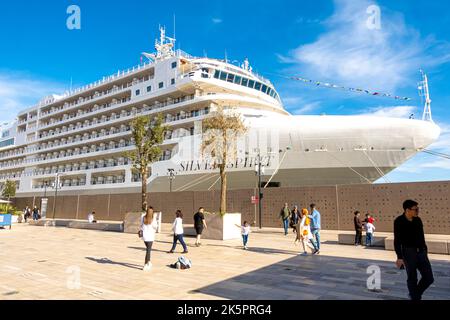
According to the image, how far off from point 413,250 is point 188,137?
78.1 ft

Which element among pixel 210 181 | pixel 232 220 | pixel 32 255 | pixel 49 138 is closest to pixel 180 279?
pixel 32 255

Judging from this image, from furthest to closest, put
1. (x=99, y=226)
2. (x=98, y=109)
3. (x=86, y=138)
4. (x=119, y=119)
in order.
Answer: (x=86, y=138) < (x=98, y=109) < (x=119, y=119) < (x=99, y=226)

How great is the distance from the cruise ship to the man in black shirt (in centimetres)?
1494

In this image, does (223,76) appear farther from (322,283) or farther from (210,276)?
(322,283)

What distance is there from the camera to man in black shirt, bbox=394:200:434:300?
4.37 metres

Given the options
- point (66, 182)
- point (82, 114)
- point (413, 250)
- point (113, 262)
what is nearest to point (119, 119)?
point (82, 114)

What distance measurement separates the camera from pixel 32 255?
31.8 ft

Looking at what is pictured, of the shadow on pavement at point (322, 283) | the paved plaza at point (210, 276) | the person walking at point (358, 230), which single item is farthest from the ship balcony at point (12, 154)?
the shadow on pavement at point (322, 283)

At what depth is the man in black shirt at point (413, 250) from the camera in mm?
4367

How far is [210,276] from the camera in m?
6.68

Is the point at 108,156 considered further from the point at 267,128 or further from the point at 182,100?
the point at 267,128

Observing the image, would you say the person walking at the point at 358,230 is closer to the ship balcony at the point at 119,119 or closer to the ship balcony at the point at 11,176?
the ship balcony at the point at 119,119
